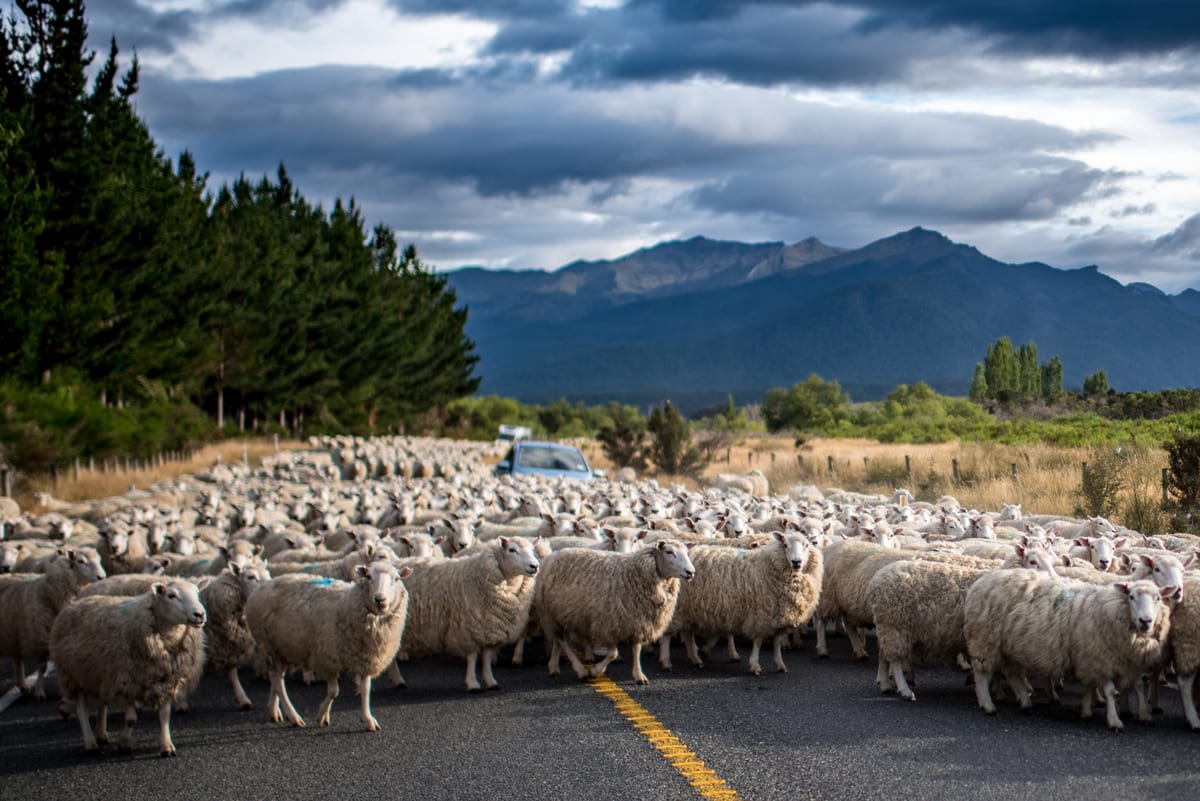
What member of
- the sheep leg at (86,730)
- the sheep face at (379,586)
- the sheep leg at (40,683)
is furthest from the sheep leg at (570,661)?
the sheep leg at (40,683)

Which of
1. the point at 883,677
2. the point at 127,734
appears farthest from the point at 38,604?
the point at 883,677

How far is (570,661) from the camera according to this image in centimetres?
1203

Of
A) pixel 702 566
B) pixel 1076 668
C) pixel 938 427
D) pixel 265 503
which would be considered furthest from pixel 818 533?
pixel 938 427

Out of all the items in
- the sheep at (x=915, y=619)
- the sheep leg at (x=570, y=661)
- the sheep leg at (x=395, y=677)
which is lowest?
the sheep leg at (x=395, y=677)

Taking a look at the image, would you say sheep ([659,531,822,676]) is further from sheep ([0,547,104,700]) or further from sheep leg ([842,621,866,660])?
sheep ([0,547,104,700])

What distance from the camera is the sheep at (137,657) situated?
363 inches

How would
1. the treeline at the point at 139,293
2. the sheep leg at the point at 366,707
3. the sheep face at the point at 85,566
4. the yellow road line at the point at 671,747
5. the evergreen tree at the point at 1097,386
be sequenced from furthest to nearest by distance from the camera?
the evergreen tree at the point at 1097,386
the treeline at the point at 139,293
the sheep face at the point at 85,566
the sheep leg at the point at 366,707
the yellow road line at the point at 671,747

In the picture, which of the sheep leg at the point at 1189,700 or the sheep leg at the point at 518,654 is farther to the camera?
the sheep leg at the point at 518,654

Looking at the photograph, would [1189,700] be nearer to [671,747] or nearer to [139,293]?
[671,747]

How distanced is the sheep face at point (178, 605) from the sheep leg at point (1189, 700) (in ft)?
24.7

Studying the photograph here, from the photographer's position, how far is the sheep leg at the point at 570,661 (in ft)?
37.1

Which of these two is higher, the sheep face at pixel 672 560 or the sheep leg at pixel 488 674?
the sheep face at pixel 672 560

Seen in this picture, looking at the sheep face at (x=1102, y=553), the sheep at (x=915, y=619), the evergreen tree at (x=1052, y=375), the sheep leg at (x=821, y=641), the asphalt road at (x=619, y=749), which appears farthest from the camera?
the evergreen tree at (x=1052, y=375)

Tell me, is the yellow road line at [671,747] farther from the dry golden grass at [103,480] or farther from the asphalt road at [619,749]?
the dry golden grass at [103,480]
